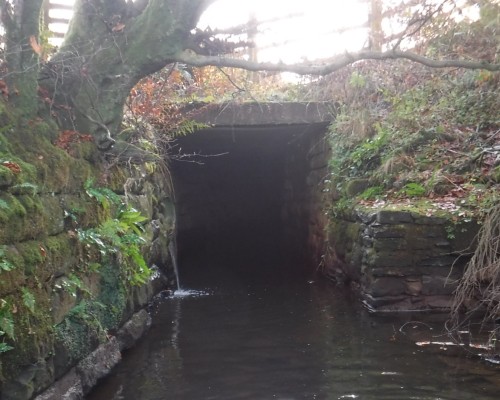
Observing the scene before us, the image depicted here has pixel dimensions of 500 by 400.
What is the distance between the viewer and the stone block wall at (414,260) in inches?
301

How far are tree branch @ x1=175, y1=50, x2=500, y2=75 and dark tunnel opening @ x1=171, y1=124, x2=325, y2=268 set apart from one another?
7.10 m

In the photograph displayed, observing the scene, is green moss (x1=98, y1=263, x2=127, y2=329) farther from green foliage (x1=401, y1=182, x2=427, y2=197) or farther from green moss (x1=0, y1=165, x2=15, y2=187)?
green foliage (x1=401, y1=182, x2=427, y2=197)

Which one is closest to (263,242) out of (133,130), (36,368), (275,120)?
(275,120)

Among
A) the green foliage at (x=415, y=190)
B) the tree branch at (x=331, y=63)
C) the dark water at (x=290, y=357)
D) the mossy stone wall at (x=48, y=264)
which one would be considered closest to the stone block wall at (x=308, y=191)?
the green foliage at (x=415, y=190)

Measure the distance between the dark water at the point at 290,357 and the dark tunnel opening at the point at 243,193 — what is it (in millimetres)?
5339

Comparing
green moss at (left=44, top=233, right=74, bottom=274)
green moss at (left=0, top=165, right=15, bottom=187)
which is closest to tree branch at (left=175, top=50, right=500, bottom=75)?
green moss at (left=44, top=233, right=74, bottom=274)

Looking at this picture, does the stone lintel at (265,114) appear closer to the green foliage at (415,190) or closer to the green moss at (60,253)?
the green foliage at (415,190)

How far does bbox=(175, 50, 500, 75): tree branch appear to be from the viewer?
5.34 meters

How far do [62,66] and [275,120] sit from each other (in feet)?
18.3

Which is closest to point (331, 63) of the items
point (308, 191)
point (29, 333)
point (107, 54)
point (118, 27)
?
point (118, 27)

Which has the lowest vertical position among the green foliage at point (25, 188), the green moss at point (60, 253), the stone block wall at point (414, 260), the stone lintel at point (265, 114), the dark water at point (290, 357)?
the dark water at point (290, 357)

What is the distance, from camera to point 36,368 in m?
4.00

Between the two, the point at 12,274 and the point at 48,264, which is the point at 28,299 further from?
the point at 48,264

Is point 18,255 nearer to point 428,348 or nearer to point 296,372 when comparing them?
point 296,372
